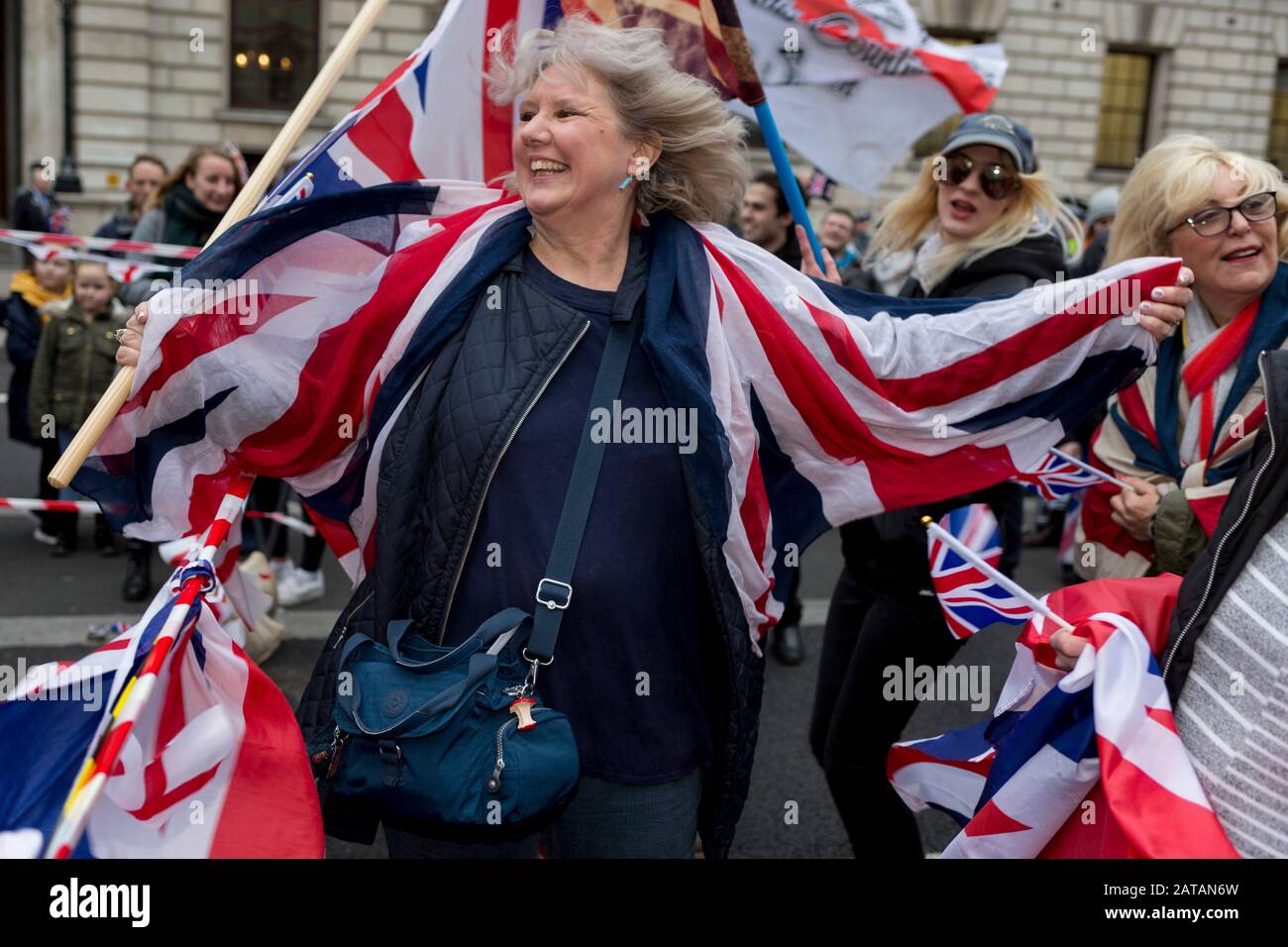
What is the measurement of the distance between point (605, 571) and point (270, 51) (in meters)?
18.4

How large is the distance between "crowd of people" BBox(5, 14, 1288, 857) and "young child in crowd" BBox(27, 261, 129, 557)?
14.5ft

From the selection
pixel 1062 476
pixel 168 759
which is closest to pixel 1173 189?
pixel 1062 476

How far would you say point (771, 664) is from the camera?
539cm

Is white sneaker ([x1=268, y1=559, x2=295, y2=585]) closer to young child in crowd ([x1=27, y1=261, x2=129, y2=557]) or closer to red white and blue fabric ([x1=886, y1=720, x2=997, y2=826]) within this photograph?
young child in crowd ([x1=27, y1=261, x2=129, y2=557])

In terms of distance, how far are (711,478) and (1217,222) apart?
1354mm

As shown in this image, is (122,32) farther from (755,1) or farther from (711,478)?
(711,478)

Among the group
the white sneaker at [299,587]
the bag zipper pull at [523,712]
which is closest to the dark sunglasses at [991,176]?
the bag zipper pull at [523,712]

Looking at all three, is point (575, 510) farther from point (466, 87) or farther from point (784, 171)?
point (466, 87)

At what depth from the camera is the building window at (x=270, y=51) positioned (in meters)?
18.2

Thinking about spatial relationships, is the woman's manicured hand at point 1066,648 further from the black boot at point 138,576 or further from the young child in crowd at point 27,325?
the young child in crowd at point 27,325

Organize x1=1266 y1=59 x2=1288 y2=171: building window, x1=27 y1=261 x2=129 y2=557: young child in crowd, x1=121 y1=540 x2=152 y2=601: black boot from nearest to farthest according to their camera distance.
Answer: x1=121 y1=540 x2=152 y2=601: black boot → x1=27 y1=261 x2=129 y2=557: young child in crowd → x1=1266 y1=59 x2=1288 y2=171: building window

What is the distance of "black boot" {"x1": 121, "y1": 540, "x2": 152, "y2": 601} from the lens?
579 cm

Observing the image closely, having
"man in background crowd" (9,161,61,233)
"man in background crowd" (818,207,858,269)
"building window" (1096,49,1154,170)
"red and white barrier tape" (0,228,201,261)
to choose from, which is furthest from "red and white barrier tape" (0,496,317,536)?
"building window" (1096,49,1154,170)
